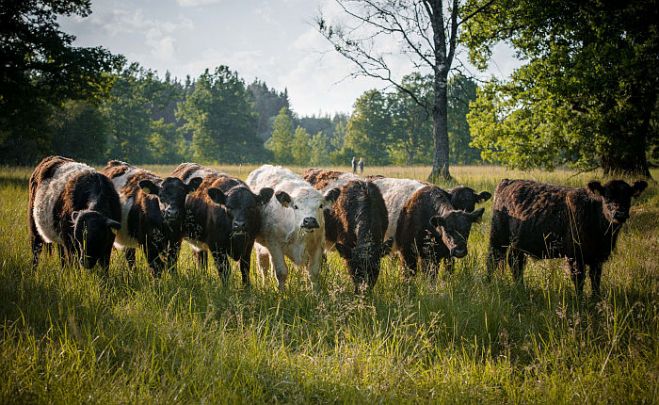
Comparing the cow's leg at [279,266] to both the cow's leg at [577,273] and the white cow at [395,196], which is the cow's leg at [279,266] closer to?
the white cow at [395,196]

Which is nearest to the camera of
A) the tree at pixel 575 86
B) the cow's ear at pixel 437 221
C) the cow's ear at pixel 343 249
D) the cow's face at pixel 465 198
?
the cow's ear at pixel 437 221

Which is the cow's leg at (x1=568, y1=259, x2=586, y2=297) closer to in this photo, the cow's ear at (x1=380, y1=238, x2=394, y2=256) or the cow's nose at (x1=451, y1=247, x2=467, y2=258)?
the cow's nose at (x1=451, y1=247, x2=467, y2=258)

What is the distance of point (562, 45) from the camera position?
1395 cm

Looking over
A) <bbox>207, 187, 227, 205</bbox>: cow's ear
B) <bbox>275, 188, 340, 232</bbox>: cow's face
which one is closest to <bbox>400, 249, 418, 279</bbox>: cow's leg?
<bbox>275, 188, 340, 232</bbox>: cow's face

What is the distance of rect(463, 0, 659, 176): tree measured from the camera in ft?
40.2

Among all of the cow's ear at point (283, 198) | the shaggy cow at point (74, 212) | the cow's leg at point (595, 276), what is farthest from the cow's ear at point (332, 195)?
the cow's leg at point (595, 276)

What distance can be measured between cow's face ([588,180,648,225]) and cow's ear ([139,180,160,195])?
19.8 feet

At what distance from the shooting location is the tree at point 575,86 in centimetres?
1225

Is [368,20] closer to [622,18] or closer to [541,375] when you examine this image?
[622,18]

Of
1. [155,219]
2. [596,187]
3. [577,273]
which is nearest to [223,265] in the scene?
[155,219]

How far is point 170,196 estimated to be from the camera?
20.6 feet

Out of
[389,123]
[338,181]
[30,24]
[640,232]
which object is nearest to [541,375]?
[338,181]

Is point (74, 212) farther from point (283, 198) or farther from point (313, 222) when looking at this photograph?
point (313, 222)

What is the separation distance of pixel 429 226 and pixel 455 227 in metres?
0.78
